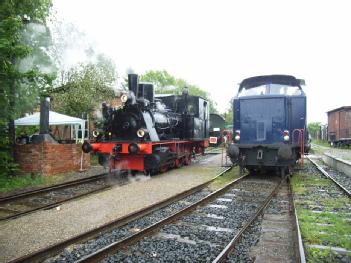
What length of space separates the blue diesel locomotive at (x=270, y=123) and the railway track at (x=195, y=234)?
8.34ft

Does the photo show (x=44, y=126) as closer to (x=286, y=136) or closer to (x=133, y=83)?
(x=133, y=83)

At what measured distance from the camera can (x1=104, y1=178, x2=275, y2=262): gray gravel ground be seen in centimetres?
450

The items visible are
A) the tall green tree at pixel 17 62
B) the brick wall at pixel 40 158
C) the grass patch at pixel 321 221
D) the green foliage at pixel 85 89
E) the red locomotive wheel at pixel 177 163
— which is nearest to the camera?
the grass patch at pixel 321 221

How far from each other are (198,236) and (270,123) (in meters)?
6.23

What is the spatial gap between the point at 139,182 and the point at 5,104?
459 cm

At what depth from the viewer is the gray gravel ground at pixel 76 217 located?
16.4 ft

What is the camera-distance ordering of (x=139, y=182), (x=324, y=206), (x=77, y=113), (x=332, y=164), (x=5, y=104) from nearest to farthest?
(x=324, y=206), (x=5, y=104), (x=139, y=182), (x=332, y=164), (x=77, y=113)

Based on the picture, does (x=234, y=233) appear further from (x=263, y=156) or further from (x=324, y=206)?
(x=263, y=156)

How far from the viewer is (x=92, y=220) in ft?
20.2

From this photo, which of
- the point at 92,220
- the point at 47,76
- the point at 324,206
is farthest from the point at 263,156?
the point at 47,76

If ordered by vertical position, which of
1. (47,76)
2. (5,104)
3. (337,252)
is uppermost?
(47,76)

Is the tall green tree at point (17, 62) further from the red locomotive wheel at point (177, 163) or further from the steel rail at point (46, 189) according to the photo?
the red locomotive wheel at point (177, 163)

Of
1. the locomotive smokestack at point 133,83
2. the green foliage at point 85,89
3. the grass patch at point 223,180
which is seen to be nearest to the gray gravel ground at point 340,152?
the grass patch at point 223,180

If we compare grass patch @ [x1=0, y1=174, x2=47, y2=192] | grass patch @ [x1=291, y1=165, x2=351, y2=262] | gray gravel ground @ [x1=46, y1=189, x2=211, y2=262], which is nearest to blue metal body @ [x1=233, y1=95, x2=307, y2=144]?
grass patch @ [x1=291, y1=165, x2=351, y2=262]
